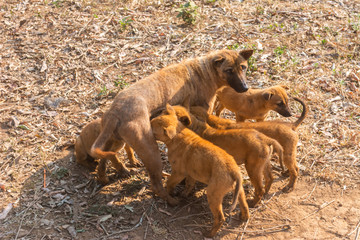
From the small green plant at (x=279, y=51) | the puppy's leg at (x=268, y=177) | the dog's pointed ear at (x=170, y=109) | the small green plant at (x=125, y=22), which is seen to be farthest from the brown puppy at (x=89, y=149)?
A: the small green plant at (x=279, y=51)

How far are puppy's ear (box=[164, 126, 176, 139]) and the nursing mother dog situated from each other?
0.31 metres

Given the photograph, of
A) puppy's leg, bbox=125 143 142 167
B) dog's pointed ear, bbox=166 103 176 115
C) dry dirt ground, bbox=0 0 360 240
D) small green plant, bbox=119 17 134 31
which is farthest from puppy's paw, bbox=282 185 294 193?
small green plant, bbox=119 17 134 31

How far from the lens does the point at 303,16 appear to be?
12.4 meters

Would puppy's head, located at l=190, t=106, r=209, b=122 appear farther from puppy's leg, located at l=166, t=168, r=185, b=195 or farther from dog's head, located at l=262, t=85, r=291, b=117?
dog's head, located at l=262, t=85, r=291, b=117

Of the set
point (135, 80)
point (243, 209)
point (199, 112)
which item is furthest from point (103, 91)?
point (243, 209)

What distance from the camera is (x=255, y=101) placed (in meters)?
8.65

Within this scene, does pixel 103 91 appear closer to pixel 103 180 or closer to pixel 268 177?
pixel 103 180

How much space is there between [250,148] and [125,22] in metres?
6.53

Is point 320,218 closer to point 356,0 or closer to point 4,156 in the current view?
point 4,156

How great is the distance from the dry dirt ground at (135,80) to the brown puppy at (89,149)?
0.19m

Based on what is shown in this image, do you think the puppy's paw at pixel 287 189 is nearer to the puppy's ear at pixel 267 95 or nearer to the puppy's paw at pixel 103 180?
the puppy's ear at pixel 267 95

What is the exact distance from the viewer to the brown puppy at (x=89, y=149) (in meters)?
7.42

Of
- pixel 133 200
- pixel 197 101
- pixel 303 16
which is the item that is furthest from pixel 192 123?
pixel 303 16

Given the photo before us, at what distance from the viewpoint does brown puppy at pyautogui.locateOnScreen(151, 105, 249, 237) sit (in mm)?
5980
